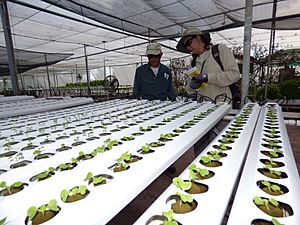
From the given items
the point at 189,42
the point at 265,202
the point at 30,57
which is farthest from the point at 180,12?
the point at 30,57

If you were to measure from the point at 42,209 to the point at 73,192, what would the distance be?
0.07 m

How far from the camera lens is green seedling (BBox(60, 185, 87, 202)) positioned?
0.43m

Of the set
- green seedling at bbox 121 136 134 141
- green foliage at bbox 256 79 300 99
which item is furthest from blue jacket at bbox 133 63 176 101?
green foliage at bbox 256 79 300 99

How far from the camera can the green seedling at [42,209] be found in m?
0.39

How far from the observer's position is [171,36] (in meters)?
4.57

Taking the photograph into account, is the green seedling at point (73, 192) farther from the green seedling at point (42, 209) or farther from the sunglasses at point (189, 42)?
the sunglasses at point (189, 42)

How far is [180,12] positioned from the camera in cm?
315

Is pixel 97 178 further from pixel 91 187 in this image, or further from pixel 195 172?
pixel 195 172

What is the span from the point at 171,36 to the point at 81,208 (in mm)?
4625

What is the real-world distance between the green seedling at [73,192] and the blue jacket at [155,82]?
1.72 m

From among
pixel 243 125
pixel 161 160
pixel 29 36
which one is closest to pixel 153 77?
pixel 243 125

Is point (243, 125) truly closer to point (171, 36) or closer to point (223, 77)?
point (223, 77)

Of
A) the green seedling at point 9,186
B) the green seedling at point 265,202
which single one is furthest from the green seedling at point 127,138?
the green seedling at point 265,202

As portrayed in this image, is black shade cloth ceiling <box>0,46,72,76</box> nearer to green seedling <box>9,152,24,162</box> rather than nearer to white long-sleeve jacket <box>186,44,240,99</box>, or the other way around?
white long-sleeve jacket <box>186,44,240,99</box>
